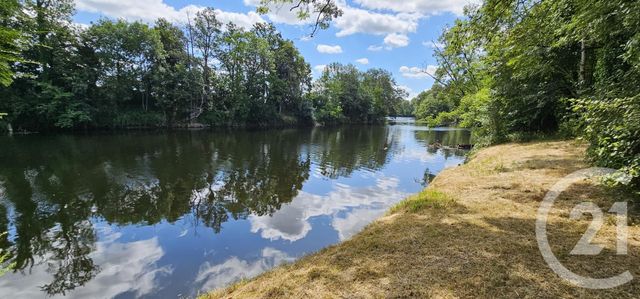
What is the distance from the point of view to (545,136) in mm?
12898

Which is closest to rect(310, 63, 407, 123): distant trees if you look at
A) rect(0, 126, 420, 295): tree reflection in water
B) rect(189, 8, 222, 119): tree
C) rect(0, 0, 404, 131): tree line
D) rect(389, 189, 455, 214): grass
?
rect(0, 0, 404, 131): tree line

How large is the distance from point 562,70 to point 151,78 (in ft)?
119

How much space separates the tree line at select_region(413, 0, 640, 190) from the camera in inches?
179

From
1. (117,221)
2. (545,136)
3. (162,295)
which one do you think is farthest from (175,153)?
(545,136)

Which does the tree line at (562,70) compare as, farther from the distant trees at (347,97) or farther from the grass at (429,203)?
the distant trees at (347,97)

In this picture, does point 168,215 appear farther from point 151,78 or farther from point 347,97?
point 347,97

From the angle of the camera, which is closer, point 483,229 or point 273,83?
point 483,229

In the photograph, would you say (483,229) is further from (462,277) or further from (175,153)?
(175,153)

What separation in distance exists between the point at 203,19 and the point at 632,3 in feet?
131

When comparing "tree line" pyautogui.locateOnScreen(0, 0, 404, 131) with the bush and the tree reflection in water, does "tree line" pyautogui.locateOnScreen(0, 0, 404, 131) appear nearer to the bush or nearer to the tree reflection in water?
the tree reflection in water

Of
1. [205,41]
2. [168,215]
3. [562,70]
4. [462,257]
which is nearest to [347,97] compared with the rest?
[205,41]

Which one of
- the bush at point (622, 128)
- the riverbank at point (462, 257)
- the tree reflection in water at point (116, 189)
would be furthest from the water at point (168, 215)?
the bush at point (622, 128)

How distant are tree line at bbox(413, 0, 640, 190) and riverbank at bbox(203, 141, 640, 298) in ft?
3.76

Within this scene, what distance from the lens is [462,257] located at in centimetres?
366
